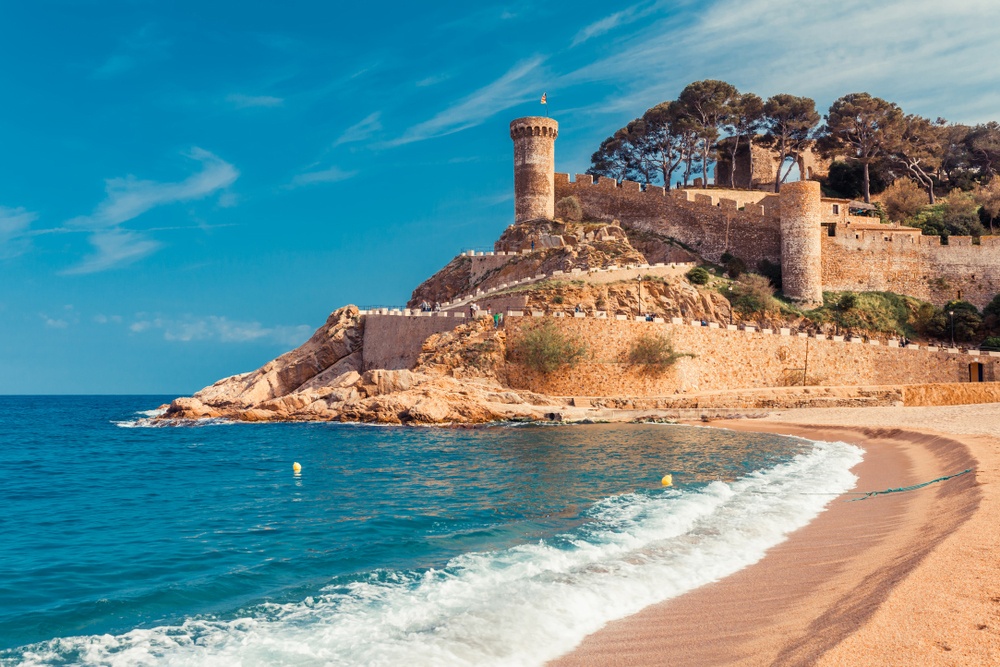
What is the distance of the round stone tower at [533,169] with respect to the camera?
4797cm

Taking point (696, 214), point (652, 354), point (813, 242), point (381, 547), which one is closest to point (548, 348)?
point (652, 354)

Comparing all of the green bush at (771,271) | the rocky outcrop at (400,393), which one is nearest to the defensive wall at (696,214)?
the green bush at (771,271)

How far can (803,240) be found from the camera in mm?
40250

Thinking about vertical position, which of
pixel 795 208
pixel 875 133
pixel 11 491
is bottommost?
pixel 11 491

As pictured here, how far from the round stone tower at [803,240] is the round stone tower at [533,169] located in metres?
14.0

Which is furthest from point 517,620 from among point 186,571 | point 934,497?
point 934,497

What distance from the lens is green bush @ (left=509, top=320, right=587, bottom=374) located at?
31.2 metres

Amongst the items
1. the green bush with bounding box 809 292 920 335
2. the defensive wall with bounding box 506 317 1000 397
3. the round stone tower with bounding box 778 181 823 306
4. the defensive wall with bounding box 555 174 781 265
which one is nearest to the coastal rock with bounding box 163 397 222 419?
the defensive wall with bounding box 506 317 1000 397

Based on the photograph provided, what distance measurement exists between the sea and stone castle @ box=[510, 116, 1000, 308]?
2258 cm

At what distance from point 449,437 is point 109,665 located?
729 inches

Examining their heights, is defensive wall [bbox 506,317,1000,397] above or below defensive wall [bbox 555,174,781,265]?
below

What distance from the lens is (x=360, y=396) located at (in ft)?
101

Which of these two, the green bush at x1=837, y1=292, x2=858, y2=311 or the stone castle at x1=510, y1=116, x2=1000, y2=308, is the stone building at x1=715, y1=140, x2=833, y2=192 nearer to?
the stone castle at x1=510, y1=116, x2=1000, y2=308

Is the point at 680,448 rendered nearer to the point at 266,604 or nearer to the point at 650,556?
the point at 650,556
